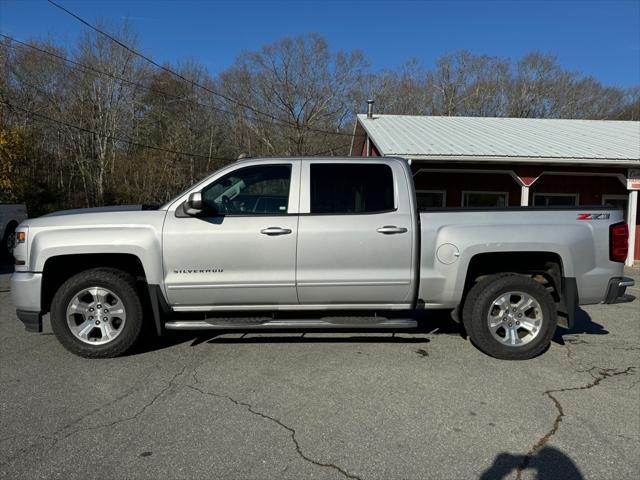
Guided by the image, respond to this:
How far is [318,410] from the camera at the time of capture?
3.39 metres

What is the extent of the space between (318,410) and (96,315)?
7.97 feet

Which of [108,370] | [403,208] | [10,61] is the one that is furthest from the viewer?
[10,61]

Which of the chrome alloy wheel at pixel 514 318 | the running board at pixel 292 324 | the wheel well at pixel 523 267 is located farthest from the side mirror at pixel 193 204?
the chrome alloy wheel at pixel 514 318

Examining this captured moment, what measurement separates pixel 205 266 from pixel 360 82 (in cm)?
3930

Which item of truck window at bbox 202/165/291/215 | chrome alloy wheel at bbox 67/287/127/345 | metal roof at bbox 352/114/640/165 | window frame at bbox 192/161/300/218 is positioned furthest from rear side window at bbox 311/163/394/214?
metal roof at bbox 352/114/640/165

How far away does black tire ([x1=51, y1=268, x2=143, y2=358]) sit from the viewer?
14.1 feet

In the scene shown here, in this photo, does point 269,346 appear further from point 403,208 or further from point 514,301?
point 514,301

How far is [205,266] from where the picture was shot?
4289 millimetres

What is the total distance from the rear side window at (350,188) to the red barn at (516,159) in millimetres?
6995

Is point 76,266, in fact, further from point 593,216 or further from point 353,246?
point 593,216

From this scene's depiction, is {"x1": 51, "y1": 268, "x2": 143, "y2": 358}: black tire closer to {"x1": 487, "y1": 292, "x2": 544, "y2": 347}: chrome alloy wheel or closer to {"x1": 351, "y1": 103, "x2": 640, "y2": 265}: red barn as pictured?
{"x1": 487, "y1": 292, "x2": 544, "y2": 347}: chrome alloy wheel

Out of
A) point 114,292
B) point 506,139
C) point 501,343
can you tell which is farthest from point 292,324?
point 506,139

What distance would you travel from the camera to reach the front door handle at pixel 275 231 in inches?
169

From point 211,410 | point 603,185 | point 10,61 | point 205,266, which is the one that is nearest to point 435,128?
point 603,185
